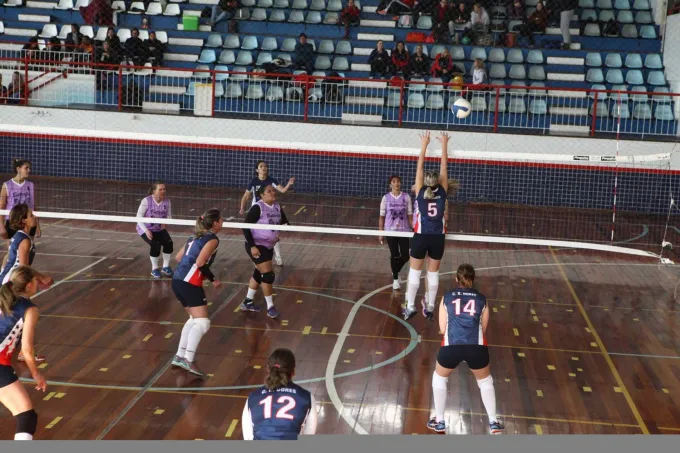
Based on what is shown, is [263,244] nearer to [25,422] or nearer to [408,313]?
[408,313]

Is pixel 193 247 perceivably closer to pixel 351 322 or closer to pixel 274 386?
pixel 351 322

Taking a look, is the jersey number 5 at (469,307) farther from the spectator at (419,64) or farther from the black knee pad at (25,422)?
the spectator at (419,64)

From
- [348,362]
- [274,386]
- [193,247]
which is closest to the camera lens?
[274,386]

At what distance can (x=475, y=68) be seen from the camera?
73.2 feet

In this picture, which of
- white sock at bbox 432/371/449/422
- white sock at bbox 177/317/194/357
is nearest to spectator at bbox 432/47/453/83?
white sock at bbox 177/317/194/357

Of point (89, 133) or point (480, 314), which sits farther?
point (89, 133)

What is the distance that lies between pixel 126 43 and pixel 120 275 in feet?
39.5

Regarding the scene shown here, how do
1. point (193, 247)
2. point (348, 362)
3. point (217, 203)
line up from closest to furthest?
point (193, 247) → point (348, 362) → point (217, 203)

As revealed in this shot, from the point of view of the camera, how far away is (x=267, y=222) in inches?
433

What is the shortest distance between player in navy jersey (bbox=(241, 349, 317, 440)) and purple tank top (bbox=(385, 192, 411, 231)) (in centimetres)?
695

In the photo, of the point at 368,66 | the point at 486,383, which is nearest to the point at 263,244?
the point at 486,383

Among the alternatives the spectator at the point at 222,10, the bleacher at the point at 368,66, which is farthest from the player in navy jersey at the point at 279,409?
the spectator at the point at 222,10

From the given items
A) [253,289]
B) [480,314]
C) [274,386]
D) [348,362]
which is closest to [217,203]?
[253,289]

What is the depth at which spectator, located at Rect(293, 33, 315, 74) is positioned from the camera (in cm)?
2339
